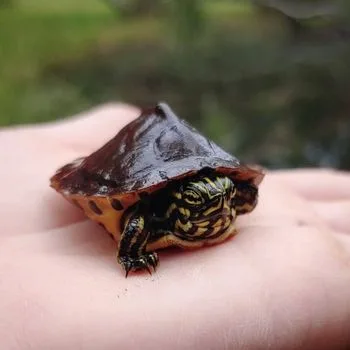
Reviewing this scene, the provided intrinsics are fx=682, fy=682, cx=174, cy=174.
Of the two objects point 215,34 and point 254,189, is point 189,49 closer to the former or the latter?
point 215,34

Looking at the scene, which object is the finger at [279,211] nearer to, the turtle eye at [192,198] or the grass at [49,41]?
the turtle eye at [192,198]

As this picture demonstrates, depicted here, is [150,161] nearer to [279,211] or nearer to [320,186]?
[279,211]

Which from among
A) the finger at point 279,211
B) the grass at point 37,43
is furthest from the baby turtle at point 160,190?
the grass at point 37,43

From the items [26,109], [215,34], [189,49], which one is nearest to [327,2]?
[189,49]

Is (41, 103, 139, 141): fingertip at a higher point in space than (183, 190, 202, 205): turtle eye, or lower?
lower

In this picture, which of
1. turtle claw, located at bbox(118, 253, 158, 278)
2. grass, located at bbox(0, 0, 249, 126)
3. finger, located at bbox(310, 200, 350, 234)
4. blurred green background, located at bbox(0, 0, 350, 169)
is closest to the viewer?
turtle claw, located at bbox(118, 253, 158, 278)

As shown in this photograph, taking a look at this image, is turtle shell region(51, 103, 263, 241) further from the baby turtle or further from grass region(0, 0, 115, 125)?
grass region(0, 0, 115, 125)

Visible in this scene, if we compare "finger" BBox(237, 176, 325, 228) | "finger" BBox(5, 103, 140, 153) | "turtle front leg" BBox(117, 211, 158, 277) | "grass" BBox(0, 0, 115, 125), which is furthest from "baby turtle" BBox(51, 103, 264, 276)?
"grass" BBox(0, 0, 115, 125)
